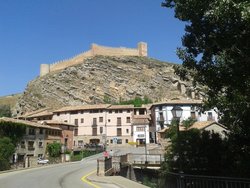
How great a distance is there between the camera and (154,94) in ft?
385

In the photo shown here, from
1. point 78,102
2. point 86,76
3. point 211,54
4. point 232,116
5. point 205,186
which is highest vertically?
point 86,76

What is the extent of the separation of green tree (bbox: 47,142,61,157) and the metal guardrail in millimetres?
47688

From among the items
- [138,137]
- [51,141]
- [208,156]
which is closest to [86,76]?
[138,137]

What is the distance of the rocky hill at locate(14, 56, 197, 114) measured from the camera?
365 feet

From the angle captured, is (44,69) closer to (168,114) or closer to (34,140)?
(168,114)

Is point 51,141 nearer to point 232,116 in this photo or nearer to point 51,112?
point 51,112

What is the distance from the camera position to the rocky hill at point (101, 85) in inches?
4375

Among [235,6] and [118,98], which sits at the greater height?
[118,98]

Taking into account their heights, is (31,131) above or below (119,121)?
below

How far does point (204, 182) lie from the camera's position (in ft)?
42.5

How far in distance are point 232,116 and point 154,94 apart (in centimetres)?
10485

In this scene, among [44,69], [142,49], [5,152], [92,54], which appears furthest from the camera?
[142,49]

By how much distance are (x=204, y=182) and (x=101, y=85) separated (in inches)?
4107

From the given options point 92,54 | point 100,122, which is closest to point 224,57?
point 100,122
